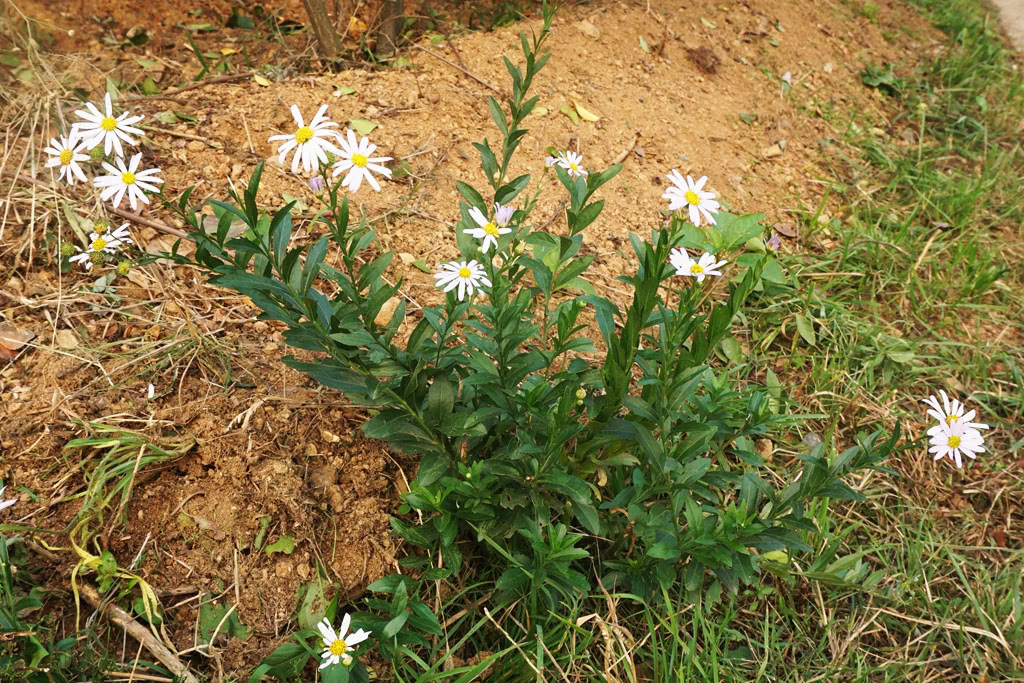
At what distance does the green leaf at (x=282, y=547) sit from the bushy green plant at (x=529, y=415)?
0.28 m

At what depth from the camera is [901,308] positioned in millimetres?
2875

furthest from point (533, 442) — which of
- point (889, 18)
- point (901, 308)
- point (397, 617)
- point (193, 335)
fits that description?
point (889, 18)

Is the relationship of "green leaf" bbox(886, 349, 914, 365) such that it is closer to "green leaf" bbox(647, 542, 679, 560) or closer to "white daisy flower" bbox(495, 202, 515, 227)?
"green leaf" bbox(647, 542, 679, 560)

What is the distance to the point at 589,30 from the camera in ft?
11.1

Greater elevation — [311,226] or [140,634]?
[311,226]

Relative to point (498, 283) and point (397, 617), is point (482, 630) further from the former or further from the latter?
point (498, 283)

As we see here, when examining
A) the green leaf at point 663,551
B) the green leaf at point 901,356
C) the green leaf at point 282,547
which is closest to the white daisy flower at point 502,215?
the green leaf at point 663,551

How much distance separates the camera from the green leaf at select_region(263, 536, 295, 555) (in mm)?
1809

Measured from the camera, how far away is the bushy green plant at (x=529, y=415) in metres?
1.53

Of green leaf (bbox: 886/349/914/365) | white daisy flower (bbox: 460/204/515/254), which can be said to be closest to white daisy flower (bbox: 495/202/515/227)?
white daisy flower (bbox: 460/204/515/254)

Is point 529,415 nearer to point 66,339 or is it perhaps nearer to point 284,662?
point 284,662

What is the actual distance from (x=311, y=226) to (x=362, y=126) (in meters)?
1.05

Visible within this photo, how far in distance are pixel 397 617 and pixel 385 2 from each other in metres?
2.49

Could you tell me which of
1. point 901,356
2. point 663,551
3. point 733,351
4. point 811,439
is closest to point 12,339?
point 663,551
